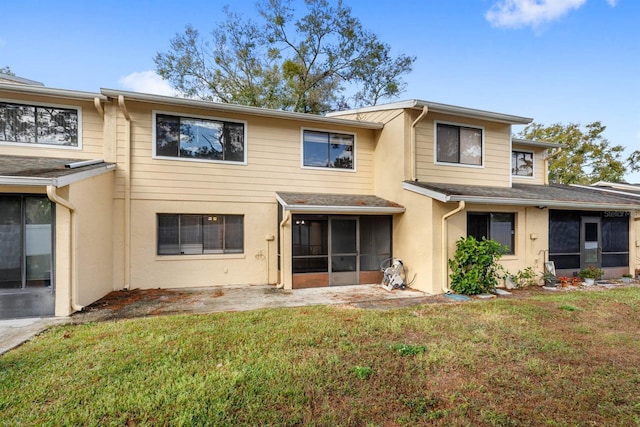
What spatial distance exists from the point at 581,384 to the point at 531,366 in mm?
462

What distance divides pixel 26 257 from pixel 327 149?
24.6ft

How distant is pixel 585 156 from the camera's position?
2284cm

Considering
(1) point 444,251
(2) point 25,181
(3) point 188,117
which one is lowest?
(1) point 444,251

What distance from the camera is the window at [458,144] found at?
900 cm

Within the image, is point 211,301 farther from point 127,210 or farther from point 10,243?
point 10,243

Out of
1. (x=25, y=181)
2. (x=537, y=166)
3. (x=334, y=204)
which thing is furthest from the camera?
(x=537, y=166)

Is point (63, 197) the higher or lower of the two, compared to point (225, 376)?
higher

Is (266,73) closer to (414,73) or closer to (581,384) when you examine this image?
(414,73)

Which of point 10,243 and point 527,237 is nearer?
point 10,243

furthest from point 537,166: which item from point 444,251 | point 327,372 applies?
point 327,372

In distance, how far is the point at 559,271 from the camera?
359 inches

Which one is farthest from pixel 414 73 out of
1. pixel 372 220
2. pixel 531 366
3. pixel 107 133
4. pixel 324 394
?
pixel 324 394

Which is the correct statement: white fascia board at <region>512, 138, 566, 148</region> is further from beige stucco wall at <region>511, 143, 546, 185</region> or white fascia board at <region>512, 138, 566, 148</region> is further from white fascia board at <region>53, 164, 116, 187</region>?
white fascia board at <region>53, 164, 116, 187</region>

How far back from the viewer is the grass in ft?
8.62
